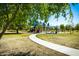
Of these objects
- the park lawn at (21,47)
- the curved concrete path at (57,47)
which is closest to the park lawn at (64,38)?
the curved concrete path at (57,47)

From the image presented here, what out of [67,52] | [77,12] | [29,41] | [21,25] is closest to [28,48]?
[29,41]

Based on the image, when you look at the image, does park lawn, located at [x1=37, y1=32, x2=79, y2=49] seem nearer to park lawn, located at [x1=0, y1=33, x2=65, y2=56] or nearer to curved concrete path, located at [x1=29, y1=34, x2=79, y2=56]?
curved concrete path, located at [x1=29, y1=34, x2=79, y2=56]

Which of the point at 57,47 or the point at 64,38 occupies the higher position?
the point at 64,38

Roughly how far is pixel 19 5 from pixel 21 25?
0.89 ft

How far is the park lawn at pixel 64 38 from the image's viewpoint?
312 centimetres

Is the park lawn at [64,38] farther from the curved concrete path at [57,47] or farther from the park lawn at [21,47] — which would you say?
the park lawn at [21,47]

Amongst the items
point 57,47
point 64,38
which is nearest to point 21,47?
point 57,47

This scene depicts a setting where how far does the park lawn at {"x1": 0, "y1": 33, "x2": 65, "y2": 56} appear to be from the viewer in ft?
10.2

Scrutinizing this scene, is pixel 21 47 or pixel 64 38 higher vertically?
pixel 64 38

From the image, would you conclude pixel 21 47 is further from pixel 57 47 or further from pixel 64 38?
pixel 64 38

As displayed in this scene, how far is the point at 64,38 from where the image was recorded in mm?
3164

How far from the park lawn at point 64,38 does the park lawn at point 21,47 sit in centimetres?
15

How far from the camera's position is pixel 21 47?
3.14 m

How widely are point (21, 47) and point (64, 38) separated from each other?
0.59 m
